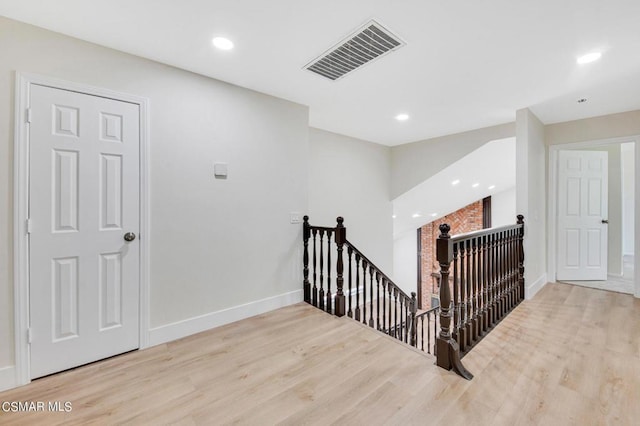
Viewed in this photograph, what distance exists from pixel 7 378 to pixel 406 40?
3521mm

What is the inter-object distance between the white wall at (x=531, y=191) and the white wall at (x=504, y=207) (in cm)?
459

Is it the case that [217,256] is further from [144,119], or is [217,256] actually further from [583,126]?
[583,126]

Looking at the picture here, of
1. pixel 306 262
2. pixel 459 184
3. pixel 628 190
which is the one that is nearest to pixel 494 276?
pixel 306 262

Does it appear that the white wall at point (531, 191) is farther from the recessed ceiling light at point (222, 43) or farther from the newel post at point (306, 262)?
the recessed ceiling light at point (222, 43)

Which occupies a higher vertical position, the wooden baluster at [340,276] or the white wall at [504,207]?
the white wall at [504,207]

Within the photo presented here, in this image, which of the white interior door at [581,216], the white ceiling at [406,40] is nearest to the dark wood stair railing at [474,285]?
the white ceiling at [406,40]

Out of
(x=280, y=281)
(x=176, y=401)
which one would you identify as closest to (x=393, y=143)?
(x=280, y=281)

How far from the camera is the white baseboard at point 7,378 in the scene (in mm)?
1814

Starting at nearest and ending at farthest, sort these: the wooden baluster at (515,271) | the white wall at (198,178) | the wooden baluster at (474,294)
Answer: the white wall at (198,178)
the wooden baluster at (474,294)
the wooden baluster at (515,271)

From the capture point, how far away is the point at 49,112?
6.48 feet

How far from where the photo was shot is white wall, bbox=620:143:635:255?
5969 mm

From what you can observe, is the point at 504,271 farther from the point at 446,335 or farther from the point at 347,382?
the point at 347,382

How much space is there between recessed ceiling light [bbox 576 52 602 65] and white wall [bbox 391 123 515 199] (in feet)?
5.74

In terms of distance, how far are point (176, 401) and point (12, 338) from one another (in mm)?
1184
